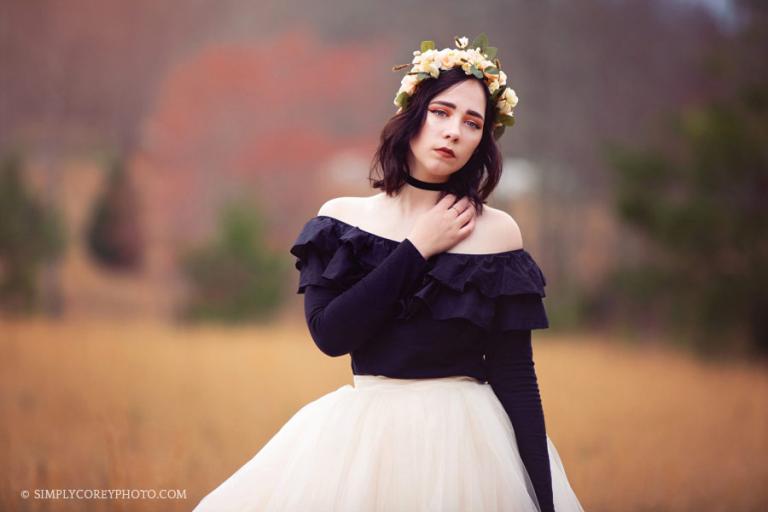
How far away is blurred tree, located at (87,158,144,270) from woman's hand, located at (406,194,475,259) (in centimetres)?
1305

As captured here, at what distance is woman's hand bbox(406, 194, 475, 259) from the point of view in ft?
6.55

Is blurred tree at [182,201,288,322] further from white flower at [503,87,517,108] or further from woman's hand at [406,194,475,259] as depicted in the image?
woman's hand at [406,194,475,259]

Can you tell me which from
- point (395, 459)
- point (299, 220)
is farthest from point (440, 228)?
point (299, 220)

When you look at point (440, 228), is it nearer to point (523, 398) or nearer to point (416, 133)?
point (416, 133)

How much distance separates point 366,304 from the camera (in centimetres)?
190

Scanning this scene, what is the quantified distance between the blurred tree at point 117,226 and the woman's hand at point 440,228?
13.0 meters

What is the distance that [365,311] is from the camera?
6.25 feet

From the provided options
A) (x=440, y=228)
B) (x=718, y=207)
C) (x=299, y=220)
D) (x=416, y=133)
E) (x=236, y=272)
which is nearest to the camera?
(x=440, y=228)

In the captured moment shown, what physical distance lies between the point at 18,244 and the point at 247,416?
7388mm

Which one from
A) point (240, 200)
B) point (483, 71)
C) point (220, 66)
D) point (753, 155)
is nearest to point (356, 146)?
point (220, 66)

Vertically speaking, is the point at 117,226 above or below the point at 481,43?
below

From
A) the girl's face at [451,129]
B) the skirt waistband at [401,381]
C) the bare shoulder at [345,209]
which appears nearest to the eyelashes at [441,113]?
the girl's face at [451,129]

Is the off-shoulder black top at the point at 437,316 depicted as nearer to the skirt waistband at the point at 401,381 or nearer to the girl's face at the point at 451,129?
the skirt waistband at the point at 401,381

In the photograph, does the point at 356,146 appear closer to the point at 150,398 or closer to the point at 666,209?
the point at 666,209
